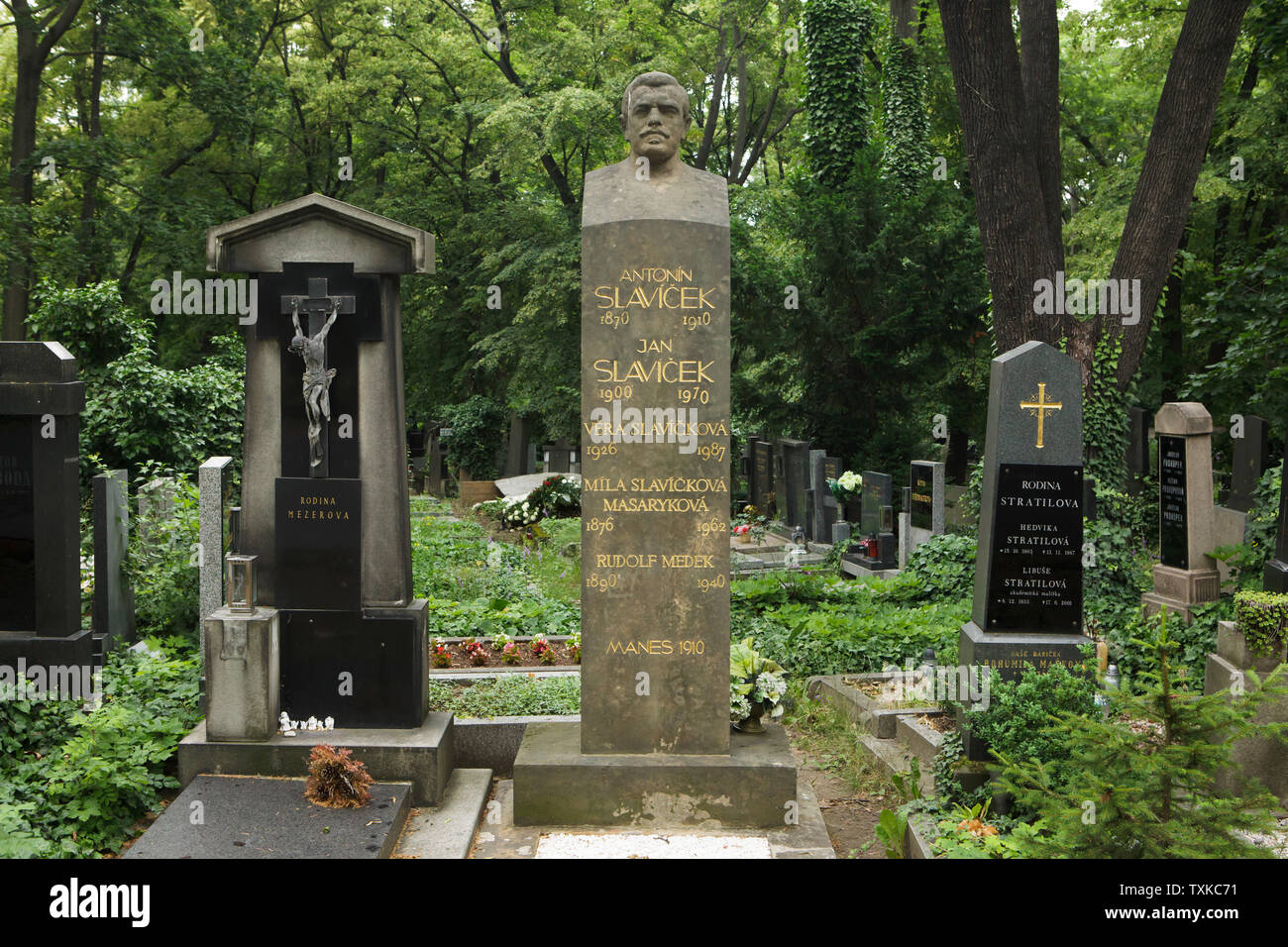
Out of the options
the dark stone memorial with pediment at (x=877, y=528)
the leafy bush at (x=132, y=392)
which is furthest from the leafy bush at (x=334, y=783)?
the dark stone memorial with pediment at (x=877, y=528)

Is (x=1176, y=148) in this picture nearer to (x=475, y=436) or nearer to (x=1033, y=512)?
(x=1033, y=512)

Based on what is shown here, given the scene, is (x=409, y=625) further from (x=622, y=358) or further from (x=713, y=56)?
(x=713, y=56)

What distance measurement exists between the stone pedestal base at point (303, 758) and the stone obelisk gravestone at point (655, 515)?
0.66 meters

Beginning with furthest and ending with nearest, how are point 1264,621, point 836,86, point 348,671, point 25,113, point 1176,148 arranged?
point 836,86 → point 25,113 → point 1176,148 → point 348,671 → point 1264,621

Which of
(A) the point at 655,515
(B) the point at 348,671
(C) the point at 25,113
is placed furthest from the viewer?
(C) the point at 25,113

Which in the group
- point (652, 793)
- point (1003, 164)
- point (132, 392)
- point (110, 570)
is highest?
point (1003, 164)

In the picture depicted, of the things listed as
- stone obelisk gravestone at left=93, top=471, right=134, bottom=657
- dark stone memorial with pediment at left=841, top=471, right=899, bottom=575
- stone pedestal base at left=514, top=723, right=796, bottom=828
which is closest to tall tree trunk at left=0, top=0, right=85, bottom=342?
stone obelisk gravestone at left=93, top=471, right=134, bottom=657

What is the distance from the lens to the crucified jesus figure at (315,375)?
22.5 feet

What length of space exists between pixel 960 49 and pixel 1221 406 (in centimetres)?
1110

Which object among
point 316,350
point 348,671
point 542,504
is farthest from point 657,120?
point 542,504

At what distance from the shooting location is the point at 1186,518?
35.7 ft

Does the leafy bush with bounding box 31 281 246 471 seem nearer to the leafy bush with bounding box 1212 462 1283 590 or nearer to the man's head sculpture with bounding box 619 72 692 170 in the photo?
the man's head sculpture with bounding box 619 72 692 170

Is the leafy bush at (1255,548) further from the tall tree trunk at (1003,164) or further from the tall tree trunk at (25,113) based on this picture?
the tall tree trunk at (25,113)

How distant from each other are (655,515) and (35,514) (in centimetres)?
453
